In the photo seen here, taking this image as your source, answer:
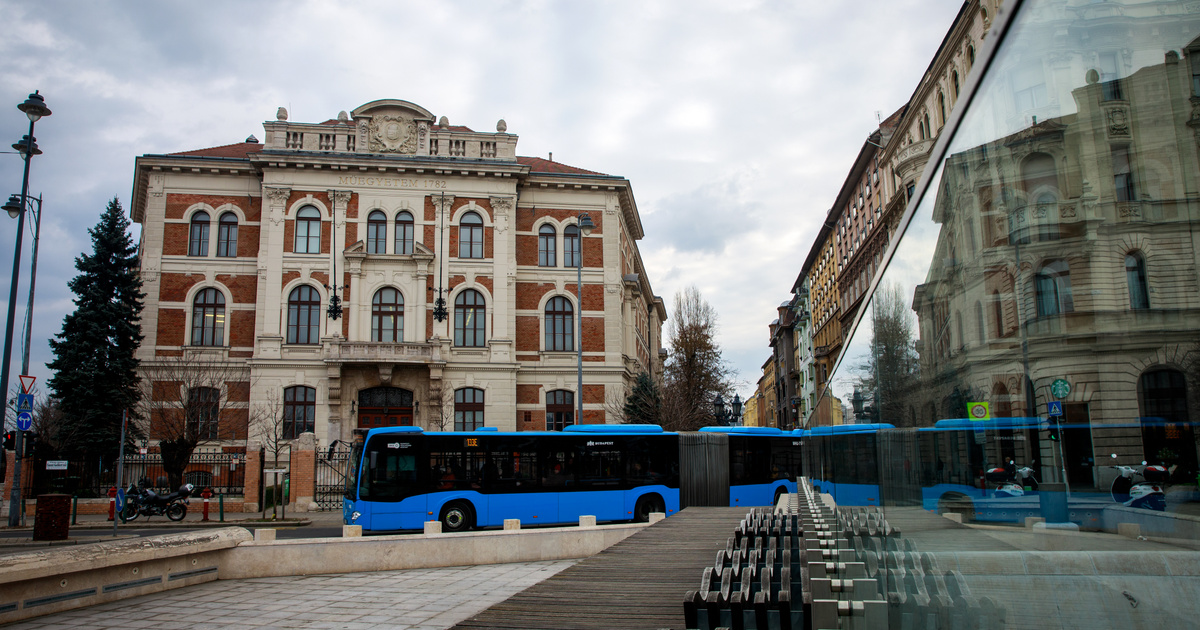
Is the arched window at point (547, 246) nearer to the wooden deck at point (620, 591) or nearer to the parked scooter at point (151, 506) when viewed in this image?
the parked scooter at point (151, 506)

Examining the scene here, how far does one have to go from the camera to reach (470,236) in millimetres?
41125

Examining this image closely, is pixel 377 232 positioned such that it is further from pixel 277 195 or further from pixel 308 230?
pixel 277 195

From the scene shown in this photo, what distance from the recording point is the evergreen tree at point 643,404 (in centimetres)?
4197

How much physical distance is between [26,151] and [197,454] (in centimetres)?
1596

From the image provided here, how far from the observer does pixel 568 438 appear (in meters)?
21.9

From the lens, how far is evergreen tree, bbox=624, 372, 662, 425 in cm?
4197

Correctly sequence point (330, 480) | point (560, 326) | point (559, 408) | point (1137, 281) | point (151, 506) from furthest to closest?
point (560, 326) → point (559, 408) → point (330, 480) → point (151, 506) → point (1137, 281)

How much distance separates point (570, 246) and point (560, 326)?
14.5 ft

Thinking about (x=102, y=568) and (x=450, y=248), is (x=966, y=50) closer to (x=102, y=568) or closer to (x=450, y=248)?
(x=450, y=248)

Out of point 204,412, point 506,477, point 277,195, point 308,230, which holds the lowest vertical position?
point 506,477

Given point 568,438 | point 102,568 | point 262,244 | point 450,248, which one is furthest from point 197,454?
point 102,568

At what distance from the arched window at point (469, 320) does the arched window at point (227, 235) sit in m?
11.7

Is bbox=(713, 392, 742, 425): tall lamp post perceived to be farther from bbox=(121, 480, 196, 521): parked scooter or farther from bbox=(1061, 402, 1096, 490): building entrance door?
bbox=(1061, 402, 1096, 490): building entrance door

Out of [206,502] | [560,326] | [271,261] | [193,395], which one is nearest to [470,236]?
[560,326]
